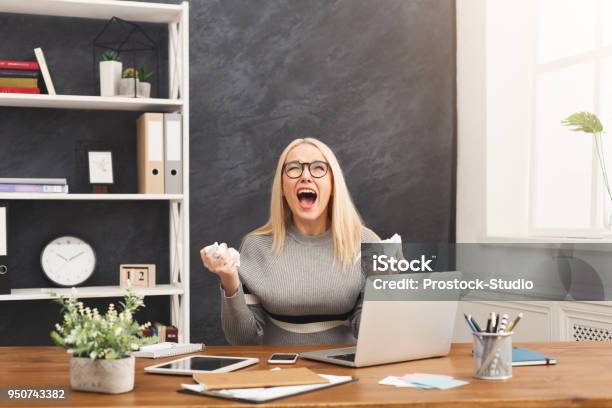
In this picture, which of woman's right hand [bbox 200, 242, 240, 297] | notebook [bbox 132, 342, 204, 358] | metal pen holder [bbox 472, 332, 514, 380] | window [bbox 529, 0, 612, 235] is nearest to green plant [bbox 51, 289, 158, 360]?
notebook [bbox 132, 342, 204, 358]

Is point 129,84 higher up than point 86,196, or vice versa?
point 129,84

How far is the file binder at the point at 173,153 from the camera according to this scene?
370 centimetres

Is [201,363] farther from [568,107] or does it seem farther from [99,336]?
[568,107]

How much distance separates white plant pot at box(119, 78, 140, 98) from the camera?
370 cm

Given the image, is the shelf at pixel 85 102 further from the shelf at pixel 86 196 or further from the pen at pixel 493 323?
the pen at pixel 493 323

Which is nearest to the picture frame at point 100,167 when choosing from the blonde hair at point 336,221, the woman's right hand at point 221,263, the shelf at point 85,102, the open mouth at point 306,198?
the shelf at point 85,102

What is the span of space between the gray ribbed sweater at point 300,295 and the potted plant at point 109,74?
1216 mm

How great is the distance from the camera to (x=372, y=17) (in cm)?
444

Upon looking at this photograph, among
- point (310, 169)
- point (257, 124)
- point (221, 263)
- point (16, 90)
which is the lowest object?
point (221, 263)

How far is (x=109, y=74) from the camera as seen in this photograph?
3.69 meters

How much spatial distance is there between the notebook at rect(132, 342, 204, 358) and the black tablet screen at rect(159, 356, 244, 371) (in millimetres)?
120

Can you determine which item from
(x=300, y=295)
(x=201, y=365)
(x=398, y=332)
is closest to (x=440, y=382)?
(x=398, y=332)

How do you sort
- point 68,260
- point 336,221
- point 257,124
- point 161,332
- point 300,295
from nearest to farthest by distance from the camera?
point 300,295 < point 336,221 < point 161,332 < point 68,260 < point 257,124

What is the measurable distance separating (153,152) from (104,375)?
6.73 ft
